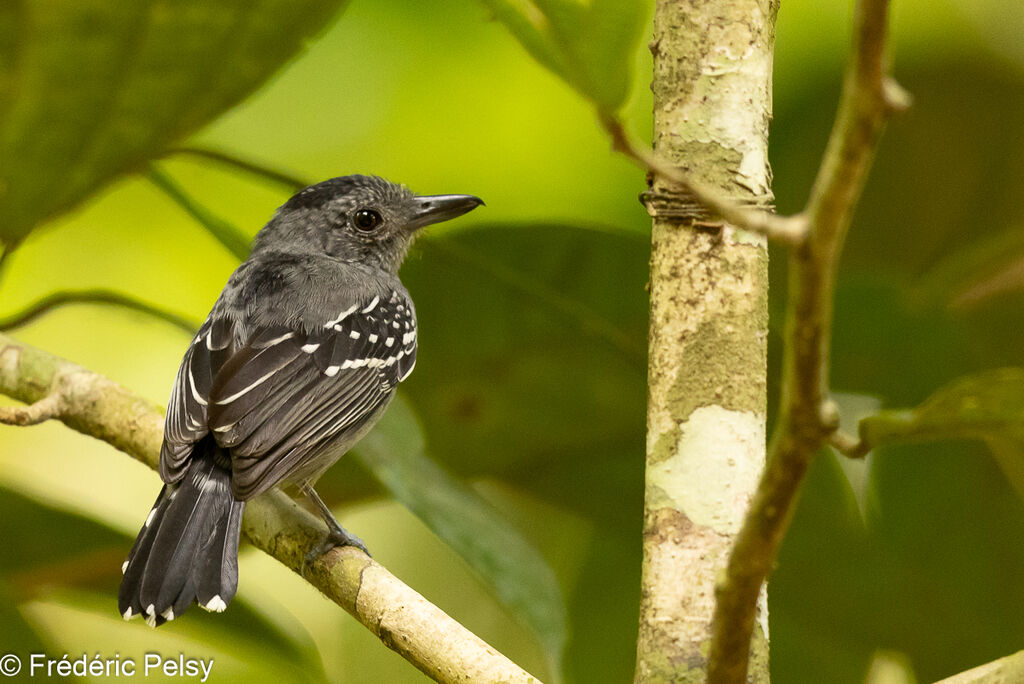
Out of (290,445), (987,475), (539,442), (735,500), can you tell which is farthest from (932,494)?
(290,445)

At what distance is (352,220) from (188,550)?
190 centimetres

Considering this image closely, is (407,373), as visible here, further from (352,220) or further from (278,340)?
(352,220)

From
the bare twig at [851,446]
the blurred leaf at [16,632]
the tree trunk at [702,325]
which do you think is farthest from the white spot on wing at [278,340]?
the bare twig at [851,446]

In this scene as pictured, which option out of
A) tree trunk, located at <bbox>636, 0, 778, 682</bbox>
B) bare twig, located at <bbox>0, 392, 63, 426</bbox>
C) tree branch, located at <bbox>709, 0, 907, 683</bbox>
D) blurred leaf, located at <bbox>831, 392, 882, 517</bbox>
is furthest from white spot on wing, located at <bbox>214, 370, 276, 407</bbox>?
tree branch, located at <bbox>709, 0, 907, 683</bbox>

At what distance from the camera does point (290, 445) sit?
288cm

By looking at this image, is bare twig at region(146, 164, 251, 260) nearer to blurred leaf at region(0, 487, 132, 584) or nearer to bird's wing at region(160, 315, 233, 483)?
bird's wing at region(160, 315, 233, 483)

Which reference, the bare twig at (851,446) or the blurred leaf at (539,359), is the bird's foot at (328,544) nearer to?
the blurred leaf at (539,359)

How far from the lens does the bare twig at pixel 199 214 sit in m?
2.97

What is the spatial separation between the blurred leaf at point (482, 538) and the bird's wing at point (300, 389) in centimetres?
27

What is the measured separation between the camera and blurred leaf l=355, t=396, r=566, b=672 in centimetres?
257

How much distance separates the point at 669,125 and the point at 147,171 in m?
1.59

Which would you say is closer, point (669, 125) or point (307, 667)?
point (669, 125)

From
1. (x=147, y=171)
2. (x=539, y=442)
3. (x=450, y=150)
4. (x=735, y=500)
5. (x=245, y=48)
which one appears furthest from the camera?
(x=450, y=150)

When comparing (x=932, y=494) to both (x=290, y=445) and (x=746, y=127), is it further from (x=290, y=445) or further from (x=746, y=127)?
(x=290, y=445)
